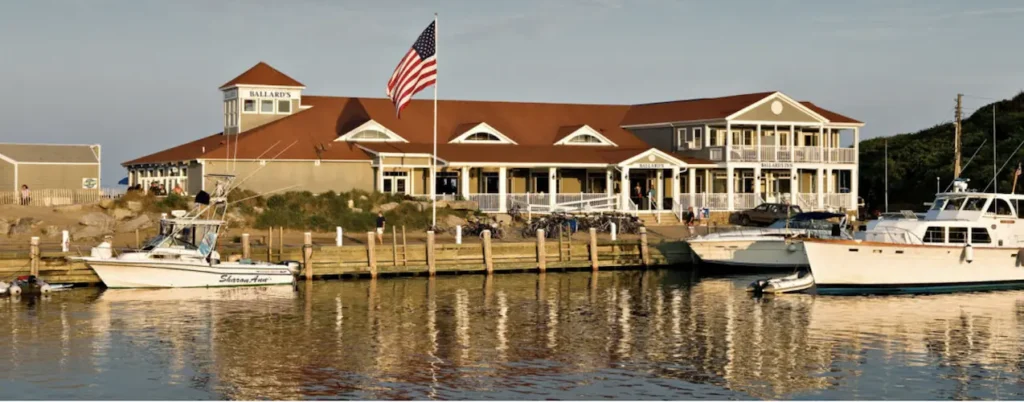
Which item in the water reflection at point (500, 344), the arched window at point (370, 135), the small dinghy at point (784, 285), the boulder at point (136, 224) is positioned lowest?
the water reflection at point (500, 344)

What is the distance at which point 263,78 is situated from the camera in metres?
64.5

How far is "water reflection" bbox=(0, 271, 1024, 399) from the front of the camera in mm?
24938

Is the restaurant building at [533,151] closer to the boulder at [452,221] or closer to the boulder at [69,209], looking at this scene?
the boulder at [452,221]

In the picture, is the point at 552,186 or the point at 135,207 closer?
the point at 135,207

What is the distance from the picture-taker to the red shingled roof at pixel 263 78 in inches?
2525

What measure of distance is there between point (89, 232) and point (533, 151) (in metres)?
22.7

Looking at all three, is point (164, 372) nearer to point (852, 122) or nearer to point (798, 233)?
point (798, 233)

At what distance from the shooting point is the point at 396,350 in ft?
95.2

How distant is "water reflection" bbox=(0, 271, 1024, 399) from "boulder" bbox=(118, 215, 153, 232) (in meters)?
9.81

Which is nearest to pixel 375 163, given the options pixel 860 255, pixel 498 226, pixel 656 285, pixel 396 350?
pixel 498 226

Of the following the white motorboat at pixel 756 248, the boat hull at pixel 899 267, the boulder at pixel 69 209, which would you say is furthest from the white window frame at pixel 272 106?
the boat hull at pixel 899 267

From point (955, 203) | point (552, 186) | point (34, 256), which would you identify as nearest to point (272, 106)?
point (552, 186)

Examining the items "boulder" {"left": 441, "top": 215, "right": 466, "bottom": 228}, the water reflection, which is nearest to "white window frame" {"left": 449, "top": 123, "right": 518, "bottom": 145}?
"boulder" {"left": 441, "top": 215, "right": 466, "bottom": 228}

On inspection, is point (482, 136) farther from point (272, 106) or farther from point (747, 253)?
point (747, 253)
